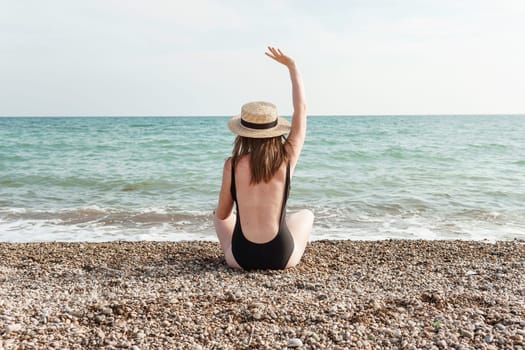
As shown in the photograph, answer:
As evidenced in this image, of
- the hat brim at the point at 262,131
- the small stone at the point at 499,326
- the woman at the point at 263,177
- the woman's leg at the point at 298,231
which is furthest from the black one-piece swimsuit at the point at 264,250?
the small stone at the point at 499,326

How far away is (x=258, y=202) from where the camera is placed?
4.30m

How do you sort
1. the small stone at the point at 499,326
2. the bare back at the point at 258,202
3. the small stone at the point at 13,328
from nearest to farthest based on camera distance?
1. the small stone at the point at 13,328
2. the small stone at the point at 499,326
3. the bare back at the point at 258,202

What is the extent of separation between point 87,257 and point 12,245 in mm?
1469

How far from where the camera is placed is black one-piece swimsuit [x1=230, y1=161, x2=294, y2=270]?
4.48m

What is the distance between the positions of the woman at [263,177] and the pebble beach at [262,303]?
0.73ft

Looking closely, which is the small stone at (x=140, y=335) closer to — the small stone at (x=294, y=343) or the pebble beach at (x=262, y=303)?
the pebble beach at (x=262, y=303)

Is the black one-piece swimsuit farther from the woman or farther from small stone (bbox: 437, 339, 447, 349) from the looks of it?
small stone (bbox: 437, 339, 447, 349)

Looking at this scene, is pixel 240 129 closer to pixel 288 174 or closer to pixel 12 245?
pixel 288 174

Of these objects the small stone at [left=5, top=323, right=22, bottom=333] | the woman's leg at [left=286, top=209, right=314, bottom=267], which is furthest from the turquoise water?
the small stone at [left=5, top=323, right=22, bottom=333]

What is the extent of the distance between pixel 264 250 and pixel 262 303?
92 centimetres

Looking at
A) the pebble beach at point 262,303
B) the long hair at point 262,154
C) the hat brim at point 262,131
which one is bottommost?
the pebble beach at point 262,303

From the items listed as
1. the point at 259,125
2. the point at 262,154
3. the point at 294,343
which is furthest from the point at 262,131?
the point at 294,343

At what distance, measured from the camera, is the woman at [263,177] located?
4156 mm

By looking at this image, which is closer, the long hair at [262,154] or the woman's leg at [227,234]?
the long hair at [262,154]
